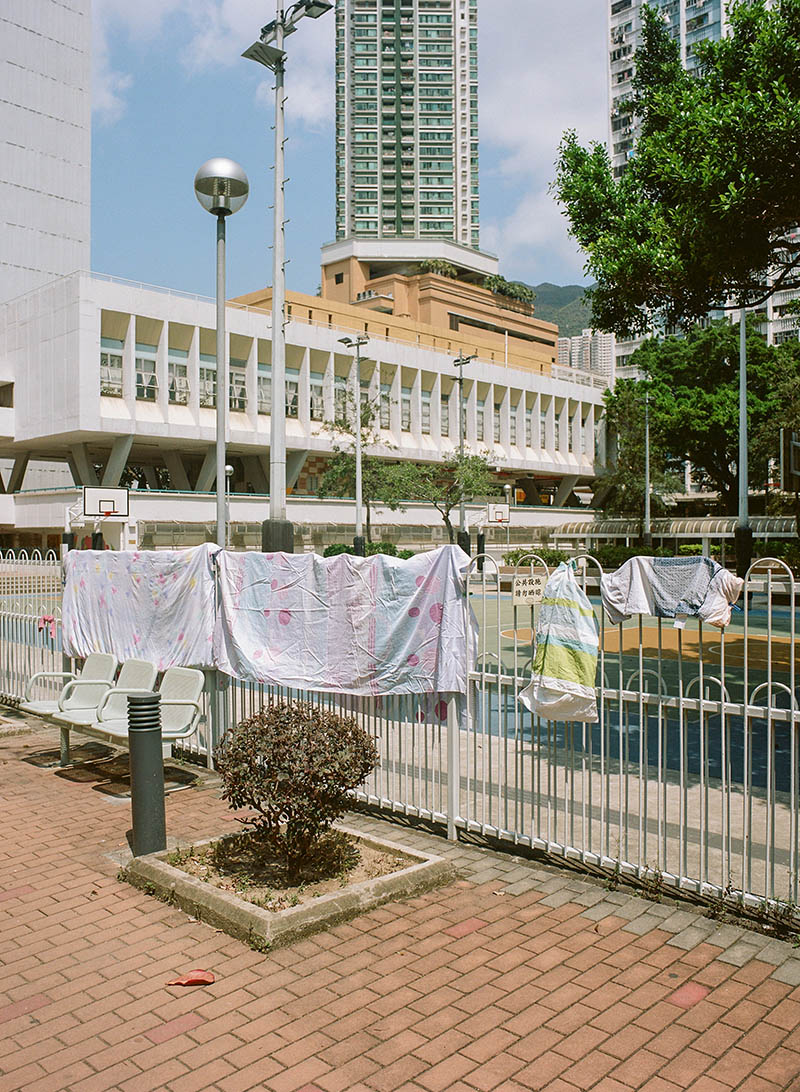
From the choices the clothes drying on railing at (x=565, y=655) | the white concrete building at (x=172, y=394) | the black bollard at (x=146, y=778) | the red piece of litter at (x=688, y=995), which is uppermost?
the white concrete building at (x=172, y=394)

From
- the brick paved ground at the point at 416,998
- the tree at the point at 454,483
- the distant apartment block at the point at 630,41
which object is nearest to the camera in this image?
the brick paved ground at the point at 416,998

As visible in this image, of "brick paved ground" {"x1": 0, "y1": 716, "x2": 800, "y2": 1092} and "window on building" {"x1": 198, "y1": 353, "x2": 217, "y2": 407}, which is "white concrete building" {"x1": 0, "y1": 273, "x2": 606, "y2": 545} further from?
"brick paved ground" {"x1": 0, "y1": 716, "x2": 800, "y2": 1092}

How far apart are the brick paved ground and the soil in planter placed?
1.14 feet

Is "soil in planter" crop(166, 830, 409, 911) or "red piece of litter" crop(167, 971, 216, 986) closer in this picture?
"red piece of litter" crop(167, 971, 216, 986)

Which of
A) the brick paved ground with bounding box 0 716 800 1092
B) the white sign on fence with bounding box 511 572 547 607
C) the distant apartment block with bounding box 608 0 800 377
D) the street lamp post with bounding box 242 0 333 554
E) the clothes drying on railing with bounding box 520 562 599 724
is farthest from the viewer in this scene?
the distant apartment block with bounding box 608 0 800 377

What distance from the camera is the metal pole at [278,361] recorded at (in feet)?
53.1

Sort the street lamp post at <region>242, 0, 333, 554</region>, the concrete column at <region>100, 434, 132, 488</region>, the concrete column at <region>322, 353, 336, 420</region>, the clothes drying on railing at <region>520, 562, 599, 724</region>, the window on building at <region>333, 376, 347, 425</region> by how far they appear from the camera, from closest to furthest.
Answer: the clothes drying on railing at <region>520, 562, 599, 724</region> → the street lamp post at <region>242, 0, 333, 554</region> → the concrete column at <region>100, 434, 132, 488</region> → the window on building at <region>333, 376, 347, 425</region> → the concrete column at <region>322, 353, 336, 420</region>

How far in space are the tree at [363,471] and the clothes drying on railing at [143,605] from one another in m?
41.4

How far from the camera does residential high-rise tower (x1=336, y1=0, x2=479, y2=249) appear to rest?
505 ft

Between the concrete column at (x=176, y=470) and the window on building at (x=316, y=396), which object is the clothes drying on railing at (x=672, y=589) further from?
the window on building at (x=316, y=396)

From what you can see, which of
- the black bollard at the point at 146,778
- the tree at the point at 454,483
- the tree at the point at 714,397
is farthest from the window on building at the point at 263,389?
the black bollard at the point at 146,778

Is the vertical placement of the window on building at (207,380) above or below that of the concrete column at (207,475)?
above

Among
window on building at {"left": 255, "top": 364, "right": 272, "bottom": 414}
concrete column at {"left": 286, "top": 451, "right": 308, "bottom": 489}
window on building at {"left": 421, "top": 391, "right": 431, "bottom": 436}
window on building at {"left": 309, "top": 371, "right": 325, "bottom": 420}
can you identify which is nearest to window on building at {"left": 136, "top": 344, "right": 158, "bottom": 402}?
window on building at {"left": 255, "top": 364, "right": 272, "bottom": 414}

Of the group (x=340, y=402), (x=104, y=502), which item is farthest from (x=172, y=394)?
(x=104, y=502)
